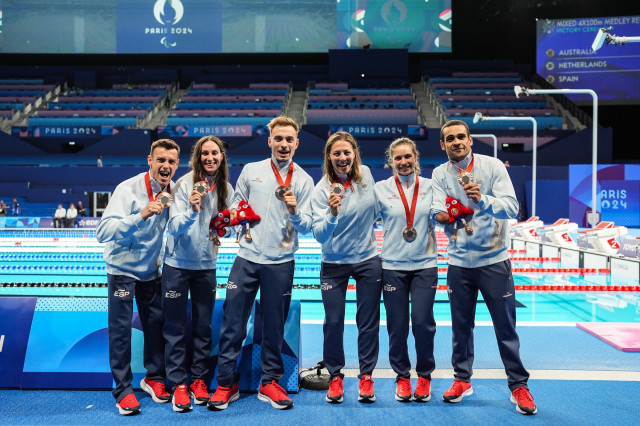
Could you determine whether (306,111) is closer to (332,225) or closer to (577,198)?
(577,198)

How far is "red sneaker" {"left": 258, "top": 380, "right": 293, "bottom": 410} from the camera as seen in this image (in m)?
3.00

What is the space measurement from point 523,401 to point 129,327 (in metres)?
2.27

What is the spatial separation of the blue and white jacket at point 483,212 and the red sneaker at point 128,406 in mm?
2003

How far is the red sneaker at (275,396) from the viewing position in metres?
3.00

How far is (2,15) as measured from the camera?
25.8 metres

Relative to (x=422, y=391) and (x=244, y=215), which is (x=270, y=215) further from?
(x=422, y=391)

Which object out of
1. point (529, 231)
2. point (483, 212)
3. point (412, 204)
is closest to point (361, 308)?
point (412, 204)

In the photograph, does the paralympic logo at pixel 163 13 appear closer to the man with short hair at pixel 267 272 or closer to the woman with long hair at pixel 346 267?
the man with short hair at pixel 267 272

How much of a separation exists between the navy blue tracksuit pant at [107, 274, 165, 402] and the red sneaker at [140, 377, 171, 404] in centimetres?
3

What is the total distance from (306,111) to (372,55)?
19.3ft

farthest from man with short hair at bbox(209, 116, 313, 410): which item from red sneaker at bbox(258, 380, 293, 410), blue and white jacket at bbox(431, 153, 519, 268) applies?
blue and white jacket at bbox(431, 153, 519, 268)

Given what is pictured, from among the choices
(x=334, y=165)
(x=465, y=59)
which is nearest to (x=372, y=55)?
(x=465, y=59)

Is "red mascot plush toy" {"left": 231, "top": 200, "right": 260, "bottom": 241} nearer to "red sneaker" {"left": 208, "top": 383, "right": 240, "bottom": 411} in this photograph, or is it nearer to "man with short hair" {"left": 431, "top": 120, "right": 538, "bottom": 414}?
"red sneaker" {"left": 208, "top": 383, "right": 240, "bottom": 411}

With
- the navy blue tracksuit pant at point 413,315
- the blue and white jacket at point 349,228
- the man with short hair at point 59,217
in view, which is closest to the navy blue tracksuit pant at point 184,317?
the blue and white jacket at point 349,228
